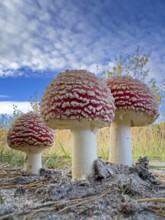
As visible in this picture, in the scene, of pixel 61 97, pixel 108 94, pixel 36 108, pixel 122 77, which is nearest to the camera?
pixel 61 97

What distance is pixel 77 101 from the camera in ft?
7.42

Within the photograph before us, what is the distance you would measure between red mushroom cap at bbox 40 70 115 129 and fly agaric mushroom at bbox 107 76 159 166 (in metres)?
0.36

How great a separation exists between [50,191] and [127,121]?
1285 mm

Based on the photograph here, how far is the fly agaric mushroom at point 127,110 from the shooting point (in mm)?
2777

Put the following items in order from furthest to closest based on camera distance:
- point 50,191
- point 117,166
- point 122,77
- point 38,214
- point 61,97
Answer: point 122,77, point 117,166, point 61,97, point 50,191, point 38,214

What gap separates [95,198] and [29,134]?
1.36 meters

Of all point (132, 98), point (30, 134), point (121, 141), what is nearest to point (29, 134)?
point (30, 134)

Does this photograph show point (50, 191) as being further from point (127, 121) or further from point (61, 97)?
point (127, 121)

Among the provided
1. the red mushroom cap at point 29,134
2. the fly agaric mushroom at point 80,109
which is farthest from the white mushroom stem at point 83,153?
the red mushroom cap at point 29,134

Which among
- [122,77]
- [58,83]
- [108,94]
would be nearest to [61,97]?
[58,83]

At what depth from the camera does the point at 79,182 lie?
7.58 feet

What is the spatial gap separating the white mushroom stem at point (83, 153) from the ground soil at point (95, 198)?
0.23ft

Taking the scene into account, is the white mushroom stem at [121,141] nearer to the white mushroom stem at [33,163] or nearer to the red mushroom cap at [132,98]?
Result: the red mushroom cap at [132,98]

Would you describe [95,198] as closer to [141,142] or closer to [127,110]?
[127,110]
